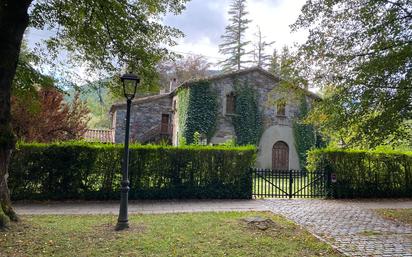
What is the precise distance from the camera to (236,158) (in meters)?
11.1

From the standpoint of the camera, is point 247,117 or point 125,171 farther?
point 247,117

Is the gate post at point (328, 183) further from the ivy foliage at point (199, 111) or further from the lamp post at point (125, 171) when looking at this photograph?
the ivy foliage at point (199, 111)

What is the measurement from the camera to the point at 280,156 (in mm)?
22938

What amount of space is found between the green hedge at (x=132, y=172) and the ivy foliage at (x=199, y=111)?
10391mm

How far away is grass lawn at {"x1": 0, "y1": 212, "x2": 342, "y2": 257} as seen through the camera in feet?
17.0

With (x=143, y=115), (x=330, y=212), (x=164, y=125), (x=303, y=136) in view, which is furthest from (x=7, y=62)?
(x=303, y=136)

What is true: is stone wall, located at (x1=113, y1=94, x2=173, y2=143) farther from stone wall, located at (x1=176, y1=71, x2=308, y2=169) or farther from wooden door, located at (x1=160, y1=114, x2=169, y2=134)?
stone wall, located at (x1=176, y1=71, x2=308, y2=169)

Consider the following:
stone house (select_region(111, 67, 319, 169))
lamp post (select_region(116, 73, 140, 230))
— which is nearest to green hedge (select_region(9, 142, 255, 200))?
lamp post (select_region(116, 73, 140, 230))

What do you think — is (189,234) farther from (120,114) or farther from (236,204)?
(120,114)

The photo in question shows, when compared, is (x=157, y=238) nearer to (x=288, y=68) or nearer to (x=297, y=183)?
(x=288, y=68)

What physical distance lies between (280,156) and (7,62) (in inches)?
754

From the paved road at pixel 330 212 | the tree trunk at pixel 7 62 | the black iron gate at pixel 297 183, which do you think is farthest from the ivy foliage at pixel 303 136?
the tree trunk at pixel 7 62

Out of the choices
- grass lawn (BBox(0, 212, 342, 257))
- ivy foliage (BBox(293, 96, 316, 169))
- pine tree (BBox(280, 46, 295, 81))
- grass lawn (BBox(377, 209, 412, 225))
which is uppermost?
pine tree (BBox(280, 46, 295, 81))

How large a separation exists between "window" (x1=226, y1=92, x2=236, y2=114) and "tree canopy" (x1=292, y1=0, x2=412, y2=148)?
12441mm
